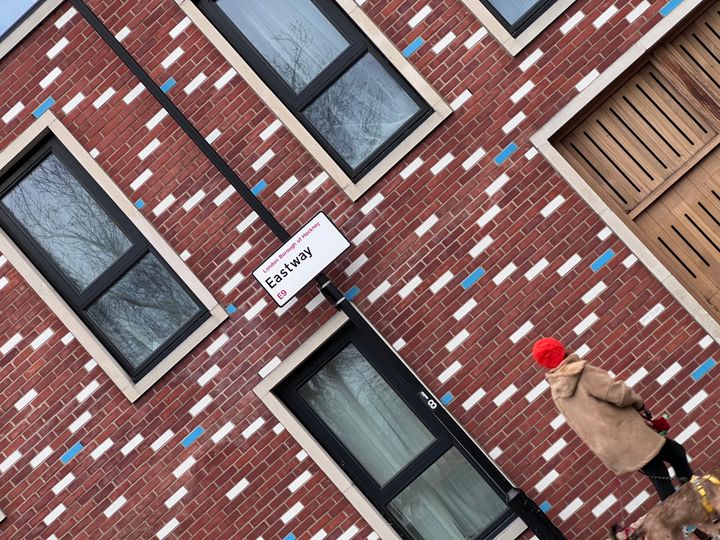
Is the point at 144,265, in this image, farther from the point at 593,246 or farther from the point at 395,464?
the point at 593,246

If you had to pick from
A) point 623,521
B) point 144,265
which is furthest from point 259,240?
point 623,521

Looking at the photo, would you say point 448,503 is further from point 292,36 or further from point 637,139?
point 292,36

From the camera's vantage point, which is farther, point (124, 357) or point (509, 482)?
point (124, 357)

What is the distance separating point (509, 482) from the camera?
8.98 metres

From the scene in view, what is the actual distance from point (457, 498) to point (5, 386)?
457cm

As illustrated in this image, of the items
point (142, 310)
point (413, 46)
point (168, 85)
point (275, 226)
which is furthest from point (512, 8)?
point (142, 310)

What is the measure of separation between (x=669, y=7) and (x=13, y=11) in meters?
6.33

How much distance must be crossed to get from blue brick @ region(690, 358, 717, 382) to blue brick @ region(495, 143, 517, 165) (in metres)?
2.62

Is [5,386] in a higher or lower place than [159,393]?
higher

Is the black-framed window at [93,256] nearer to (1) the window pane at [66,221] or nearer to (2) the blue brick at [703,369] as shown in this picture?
(1) the window pane at [66,221]

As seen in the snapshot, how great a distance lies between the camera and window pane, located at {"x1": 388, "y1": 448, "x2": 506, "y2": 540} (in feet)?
31.8

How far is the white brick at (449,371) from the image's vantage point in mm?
9461

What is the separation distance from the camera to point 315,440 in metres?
9.67

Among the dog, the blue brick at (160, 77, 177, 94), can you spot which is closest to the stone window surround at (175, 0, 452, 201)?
the blue brick at (160, 77, 177, 94)
